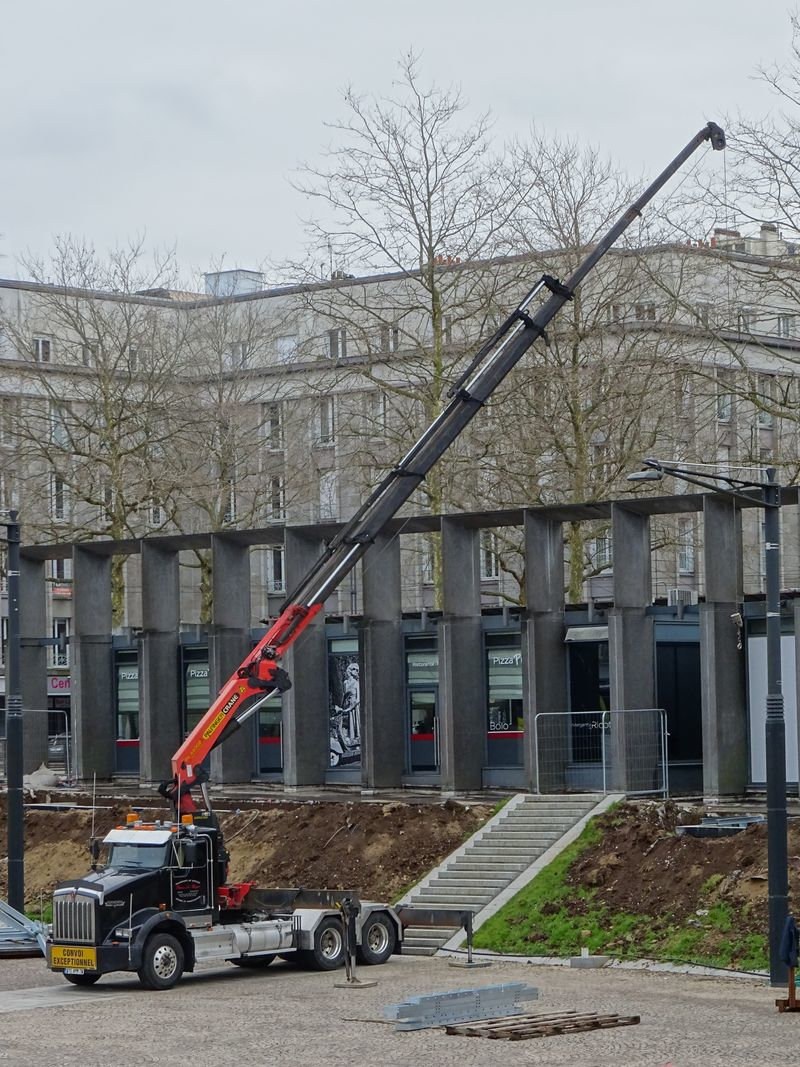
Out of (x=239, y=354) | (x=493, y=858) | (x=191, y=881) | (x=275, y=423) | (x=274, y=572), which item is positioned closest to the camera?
(x=191, y=881)

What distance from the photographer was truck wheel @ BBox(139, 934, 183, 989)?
86.8 feet

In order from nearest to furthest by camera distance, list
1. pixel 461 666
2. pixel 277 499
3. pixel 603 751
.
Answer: pixel 603 751
pixel 461 666
pixel 277 499

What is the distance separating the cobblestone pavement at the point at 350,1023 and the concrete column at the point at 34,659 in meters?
20.9

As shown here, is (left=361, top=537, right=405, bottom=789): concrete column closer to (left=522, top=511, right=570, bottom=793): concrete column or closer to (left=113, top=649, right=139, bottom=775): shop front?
(left=522, top=511, right=570, bottom=793): concrete column

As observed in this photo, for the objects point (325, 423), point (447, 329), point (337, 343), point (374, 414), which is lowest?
point (374, 414)

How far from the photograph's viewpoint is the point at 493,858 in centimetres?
3294

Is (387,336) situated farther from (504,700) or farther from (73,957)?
(73,957)

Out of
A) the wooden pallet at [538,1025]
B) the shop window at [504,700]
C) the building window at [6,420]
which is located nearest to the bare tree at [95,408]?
the building window at [6,420]

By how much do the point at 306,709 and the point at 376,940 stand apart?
13821 millimetres

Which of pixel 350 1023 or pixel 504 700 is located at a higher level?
pixel 504 700

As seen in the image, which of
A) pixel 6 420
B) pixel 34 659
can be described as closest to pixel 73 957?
pixel 34 659

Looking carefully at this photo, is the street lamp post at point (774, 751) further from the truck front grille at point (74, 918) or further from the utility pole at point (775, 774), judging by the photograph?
the truck front grille at point (74, 918)

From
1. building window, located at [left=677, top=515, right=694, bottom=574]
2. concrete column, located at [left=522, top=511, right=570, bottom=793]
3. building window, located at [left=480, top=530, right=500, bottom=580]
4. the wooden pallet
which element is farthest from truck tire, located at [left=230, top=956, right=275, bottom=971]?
building window, located at [left=480, top=530, right=500, bottom=580]

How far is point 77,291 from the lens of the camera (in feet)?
185
